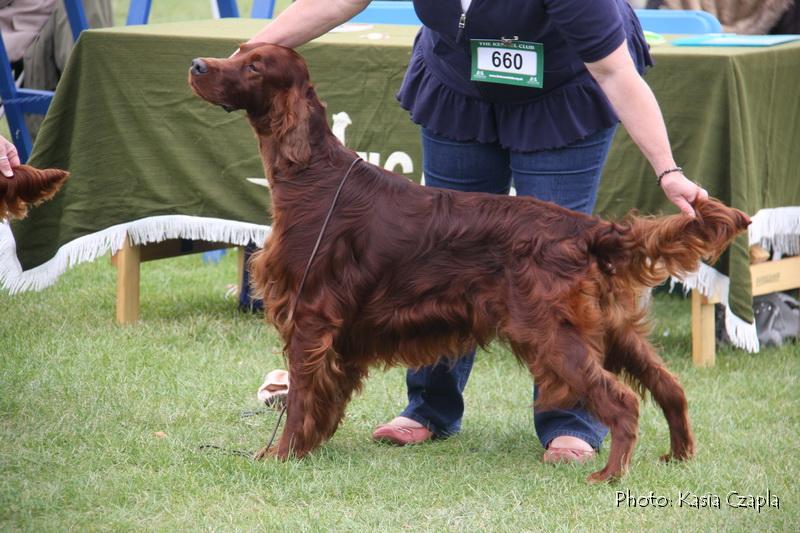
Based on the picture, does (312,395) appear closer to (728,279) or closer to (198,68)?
(198,68)

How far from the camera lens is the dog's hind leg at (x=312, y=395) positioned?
283cm

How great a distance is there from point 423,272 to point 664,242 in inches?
24.0

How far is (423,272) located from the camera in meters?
2.78

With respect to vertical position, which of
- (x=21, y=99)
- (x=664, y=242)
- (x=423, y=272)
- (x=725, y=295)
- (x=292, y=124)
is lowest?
(x=725, y=295)

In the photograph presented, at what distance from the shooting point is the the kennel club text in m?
2.64

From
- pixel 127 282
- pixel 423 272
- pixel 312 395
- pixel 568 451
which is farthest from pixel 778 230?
pixel 127 282

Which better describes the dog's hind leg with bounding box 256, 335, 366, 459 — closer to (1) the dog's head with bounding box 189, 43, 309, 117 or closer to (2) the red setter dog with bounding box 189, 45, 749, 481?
(2) the red setter dog with bounding box 189, 45, 749, 481

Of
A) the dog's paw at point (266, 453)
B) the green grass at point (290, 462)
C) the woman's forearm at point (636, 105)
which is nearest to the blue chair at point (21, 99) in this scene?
the green grass at point (290, 462)

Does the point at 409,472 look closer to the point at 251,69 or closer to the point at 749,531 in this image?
the point at 749,531

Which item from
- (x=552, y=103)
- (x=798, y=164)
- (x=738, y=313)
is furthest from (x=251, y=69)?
(x=798, y=164)

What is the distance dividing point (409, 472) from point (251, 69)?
113cm

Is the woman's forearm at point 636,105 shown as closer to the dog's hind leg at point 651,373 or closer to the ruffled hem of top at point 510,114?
the ruffled hem of top at point 510,114

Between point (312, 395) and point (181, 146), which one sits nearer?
point (312, 395)

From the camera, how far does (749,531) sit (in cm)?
248
